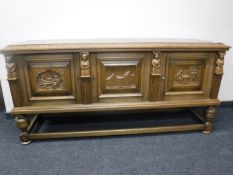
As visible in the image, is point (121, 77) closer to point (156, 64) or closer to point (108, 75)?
point (108, 75)

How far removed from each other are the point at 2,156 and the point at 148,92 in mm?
1161

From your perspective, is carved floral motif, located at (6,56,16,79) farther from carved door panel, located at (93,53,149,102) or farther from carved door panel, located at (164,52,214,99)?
carved door panel, located at (164,52,214,99)

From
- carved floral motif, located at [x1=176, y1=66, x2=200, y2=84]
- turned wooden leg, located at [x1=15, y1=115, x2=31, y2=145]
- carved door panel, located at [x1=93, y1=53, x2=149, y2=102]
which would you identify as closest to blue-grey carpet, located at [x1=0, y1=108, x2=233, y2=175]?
turned wooden leg, located at [x1=15, y1=115, x2=31, y2=145]

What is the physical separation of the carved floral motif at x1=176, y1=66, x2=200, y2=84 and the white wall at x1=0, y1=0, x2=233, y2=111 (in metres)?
0.52

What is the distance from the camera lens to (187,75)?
1495 mm

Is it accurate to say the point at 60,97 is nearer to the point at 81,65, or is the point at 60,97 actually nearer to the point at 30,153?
the point at 81,65

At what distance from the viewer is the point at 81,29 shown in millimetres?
1774

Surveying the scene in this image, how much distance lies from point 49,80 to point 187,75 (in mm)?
1002

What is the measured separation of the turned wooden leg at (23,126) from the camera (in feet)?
4.92

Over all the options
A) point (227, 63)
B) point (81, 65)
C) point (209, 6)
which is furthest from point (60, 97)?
point (227, 63)

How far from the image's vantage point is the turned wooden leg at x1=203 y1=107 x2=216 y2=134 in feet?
5.37

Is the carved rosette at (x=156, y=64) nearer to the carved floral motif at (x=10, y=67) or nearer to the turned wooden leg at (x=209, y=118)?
the turned wooden leg at (x=209, y=118)

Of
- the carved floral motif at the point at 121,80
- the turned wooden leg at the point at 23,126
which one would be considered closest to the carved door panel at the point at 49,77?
the turned wooden leg at the point at 23,126

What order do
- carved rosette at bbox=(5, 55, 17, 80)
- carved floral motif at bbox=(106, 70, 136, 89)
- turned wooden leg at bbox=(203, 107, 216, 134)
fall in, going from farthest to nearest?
1. turned wooden leg at bbox=(203, 107, 216, 134)
2. carved floral motif at bbox=(106, 70, 136, 89)
3. carved rosette at bbox=(5, 55, 17, 80)
